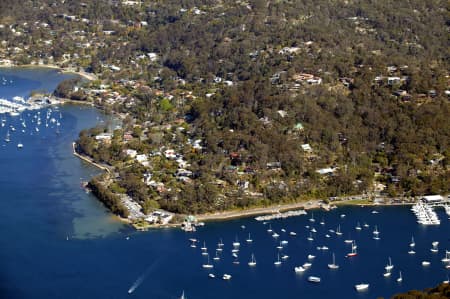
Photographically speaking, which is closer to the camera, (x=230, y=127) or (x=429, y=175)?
(x=429, y=175)

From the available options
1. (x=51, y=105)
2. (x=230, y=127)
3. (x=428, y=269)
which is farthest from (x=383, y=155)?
(x=51, y=105)

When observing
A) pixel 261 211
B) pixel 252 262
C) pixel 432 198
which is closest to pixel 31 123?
pixel 261 211

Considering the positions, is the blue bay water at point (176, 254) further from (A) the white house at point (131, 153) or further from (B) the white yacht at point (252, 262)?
(A) the white house at point (131, 153)

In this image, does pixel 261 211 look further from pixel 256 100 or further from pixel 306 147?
pixel 256 100

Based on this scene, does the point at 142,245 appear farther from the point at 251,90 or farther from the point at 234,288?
the point at 251,90

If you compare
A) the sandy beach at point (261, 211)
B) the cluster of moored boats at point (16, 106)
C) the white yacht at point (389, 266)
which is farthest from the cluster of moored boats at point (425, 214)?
the cluster of moored boats at point (16, 106)
